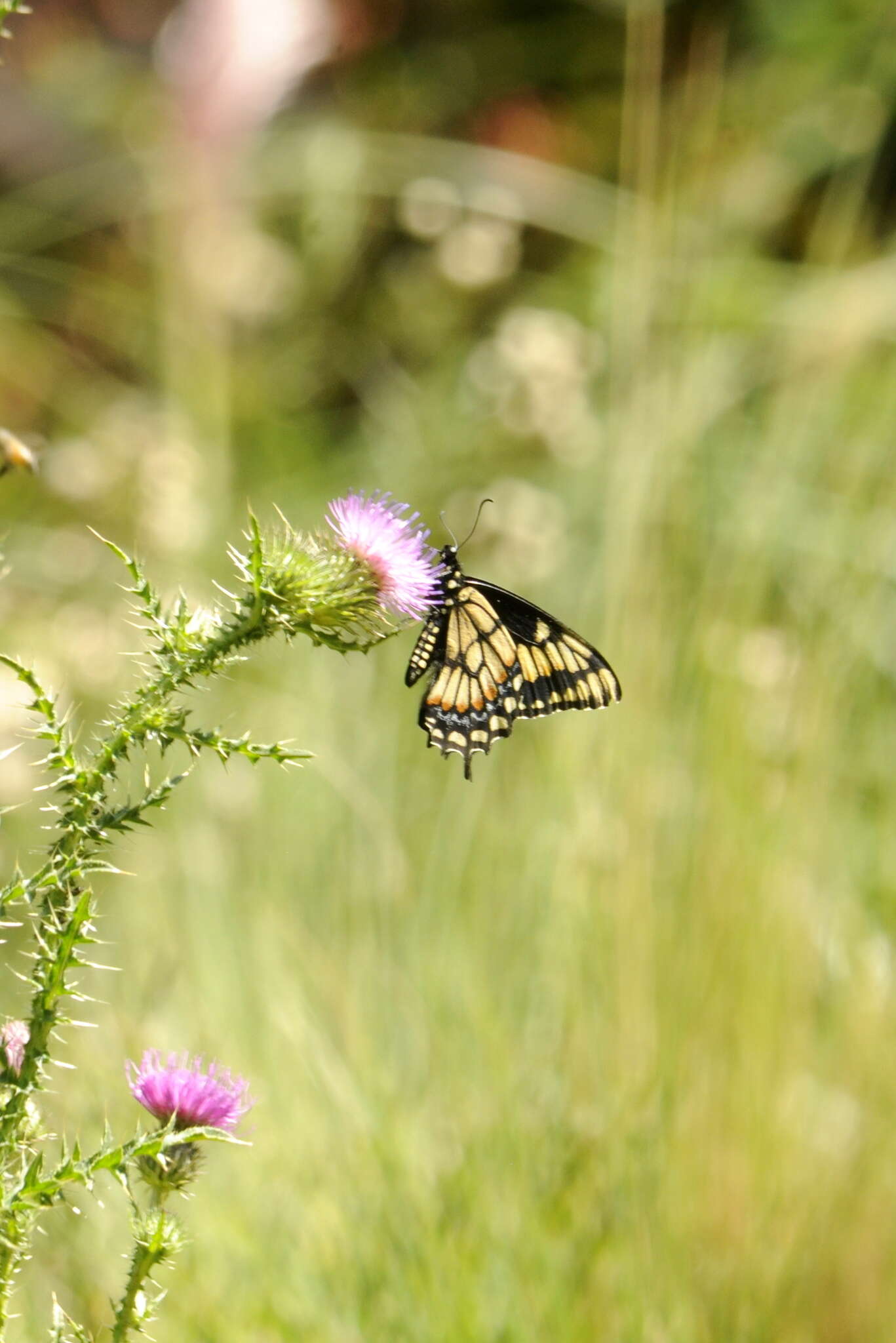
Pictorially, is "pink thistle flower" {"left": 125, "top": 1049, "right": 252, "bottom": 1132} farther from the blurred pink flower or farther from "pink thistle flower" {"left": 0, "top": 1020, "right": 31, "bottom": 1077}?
the blurred pink flower

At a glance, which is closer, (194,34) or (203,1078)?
(203,1078)

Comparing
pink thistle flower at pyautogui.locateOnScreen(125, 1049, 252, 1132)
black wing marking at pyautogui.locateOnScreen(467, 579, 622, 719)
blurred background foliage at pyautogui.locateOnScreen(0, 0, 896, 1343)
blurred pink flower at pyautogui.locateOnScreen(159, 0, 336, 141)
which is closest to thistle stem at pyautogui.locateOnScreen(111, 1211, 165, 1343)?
pink thistle flower at pyautogui.locateOnScreen(125, 1049, 252, 1132)

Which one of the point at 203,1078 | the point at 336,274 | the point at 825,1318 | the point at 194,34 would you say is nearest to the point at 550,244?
the point at 336,274

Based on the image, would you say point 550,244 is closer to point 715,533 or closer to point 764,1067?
point 715,533

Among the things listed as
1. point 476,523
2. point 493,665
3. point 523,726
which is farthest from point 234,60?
point 493,665

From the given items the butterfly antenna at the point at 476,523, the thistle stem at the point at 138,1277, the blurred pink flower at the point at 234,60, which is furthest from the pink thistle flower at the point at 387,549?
the blurred pink flower at the point at 234,60

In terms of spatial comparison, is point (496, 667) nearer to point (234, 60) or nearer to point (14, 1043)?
point (14, 1043)
